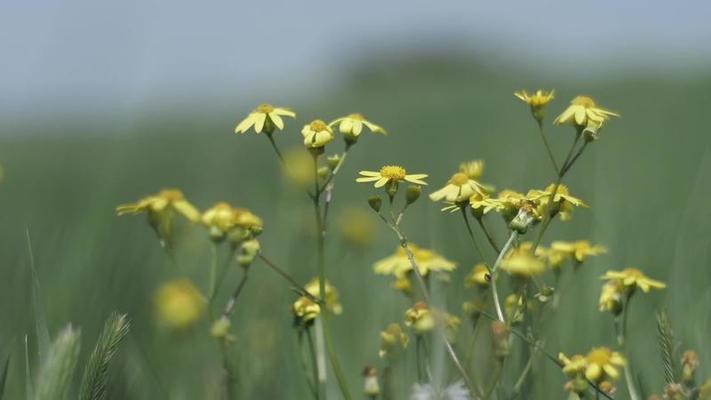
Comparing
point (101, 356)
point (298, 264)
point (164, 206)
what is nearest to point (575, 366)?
point (101, 356)

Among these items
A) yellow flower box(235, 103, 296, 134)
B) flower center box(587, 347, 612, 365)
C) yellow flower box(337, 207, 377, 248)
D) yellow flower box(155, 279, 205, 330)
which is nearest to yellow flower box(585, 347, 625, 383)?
flower center box(587, 347, 612, 365)

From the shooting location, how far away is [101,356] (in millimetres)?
1252

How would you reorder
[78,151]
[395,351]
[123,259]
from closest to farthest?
[395,351]
[123,259]
[78,151]

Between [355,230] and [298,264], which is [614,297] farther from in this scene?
[355,230]

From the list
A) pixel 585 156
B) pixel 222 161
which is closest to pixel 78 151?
pixel 222 161

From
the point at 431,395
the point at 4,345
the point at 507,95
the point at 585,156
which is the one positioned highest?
the point at 431,395

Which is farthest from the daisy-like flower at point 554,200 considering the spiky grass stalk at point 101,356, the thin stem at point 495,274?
the spiky grass stalk at point 101,356

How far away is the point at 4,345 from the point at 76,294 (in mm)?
156

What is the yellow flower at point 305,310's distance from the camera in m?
1.56

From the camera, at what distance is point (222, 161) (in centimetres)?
718

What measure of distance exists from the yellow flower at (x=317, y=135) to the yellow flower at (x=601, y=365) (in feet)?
1.55

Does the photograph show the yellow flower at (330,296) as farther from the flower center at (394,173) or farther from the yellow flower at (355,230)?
the yellow flower at (355,230)

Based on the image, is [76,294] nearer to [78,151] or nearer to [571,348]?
[571,348]

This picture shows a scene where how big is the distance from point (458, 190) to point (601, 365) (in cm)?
30
